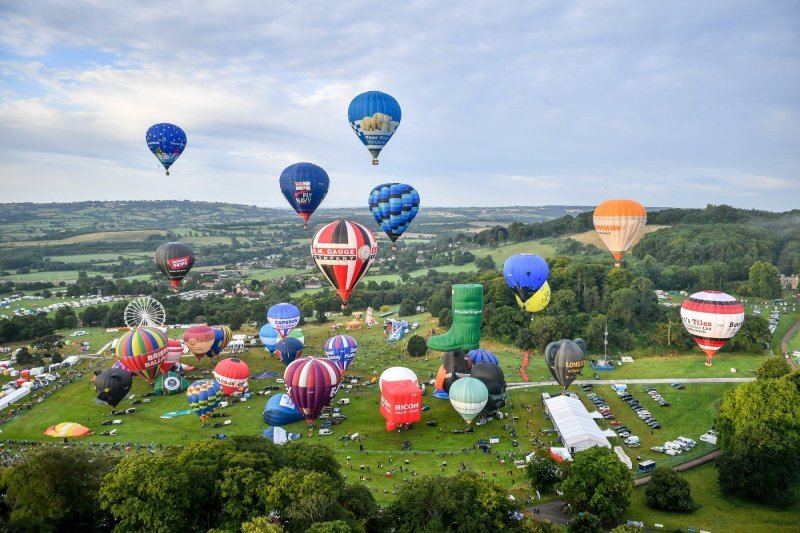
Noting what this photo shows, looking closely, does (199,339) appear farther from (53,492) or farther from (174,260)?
(53,492)

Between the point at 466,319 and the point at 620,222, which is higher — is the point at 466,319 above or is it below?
below

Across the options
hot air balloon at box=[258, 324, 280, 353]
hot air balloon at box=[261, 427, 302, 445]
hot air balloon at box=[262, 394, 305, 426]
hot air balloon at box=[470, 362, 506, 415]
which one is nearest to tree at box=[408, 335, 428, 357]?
hot air balloon at box=[258, 324, 280, 353]

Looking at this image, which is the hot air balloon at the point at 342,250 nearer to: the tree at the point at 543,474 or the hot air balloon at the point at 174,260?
the tree at the point at 543,474

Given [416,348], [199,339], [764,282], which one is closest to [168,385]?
[199,339]

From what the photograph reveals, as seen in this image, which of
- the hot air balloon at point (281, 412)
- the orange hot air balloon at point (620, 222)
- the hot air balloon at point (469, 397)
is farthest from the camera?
the orange hot air balloon at point (620, 222)

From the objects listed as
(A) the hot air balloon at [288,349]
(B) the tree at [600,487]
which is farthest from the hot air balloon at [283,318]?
(B) the tree at [600,487]

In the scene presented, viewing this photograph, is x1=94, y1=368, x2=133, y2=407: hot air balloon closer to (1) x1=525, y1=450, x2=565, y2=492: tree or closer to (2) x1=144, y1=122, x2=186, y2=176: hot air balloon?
(2) x1=144, y1=122, x2=186, y2=176: hot air balloon
